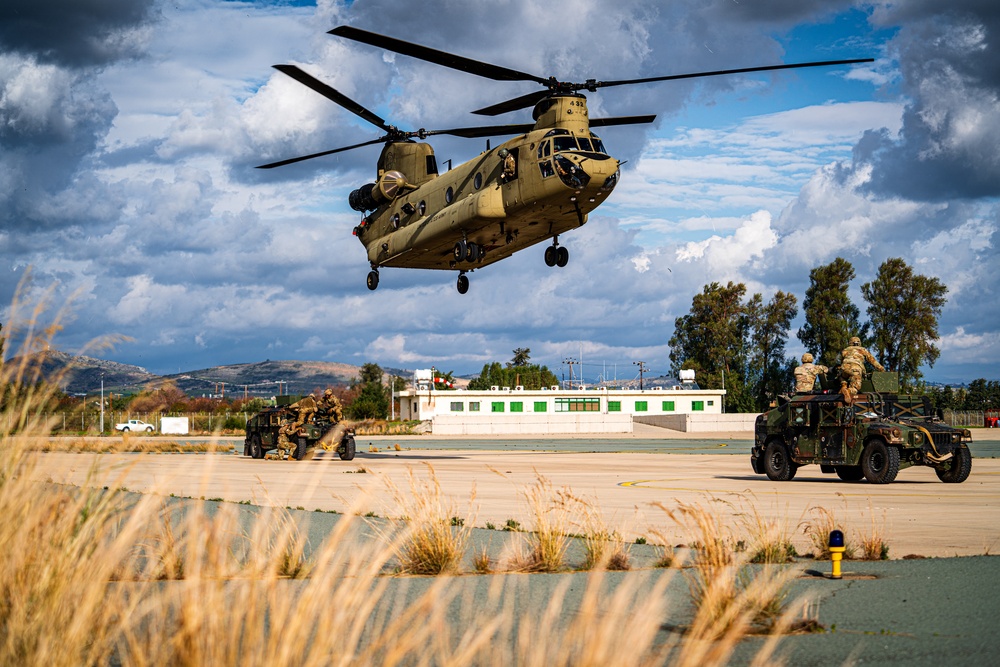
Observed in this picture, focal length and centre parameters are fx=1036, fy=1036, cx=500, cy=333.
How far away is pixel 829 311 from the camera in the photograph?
8362cm

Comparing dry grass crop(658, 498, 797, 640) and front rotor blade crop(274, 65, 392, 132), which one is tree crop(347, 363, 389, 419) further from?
dry grass crop(658, 498, 797, 640)

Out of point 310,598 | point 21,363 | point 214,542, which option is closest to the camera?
point 310,598

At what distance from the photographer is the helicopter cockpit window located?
2453 centimetres

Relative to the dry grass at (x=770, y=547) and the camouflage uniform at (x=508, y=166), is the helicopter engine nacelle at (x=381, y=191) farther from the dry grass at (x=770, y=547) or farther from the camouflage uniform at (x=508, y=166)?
the dry grass at (x=770, y=547)

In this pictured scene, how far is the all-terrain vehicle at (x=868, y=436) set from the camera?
2006 centimetres

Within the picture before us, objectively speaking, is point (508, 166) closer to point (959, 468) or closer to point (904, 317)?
point (959, 468)

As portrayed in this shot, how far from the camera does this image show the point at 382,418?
105m

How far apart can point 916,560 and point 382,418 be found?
9645cm

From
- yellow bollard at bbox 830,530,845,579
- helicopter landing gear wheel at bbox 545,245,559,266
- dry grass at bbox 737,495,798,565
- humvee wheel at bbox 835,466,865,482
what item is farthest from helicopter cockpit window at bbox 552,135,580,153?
yellow bollard at bbox 830,530,845,579

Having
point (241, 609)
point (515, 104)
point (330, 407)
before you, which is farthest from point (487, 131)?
point (241, 609)

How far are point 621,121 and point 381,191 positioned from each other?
794 cm

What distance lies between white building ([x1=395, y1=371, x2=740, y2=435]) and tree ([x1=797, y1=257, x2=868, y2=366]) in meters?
9.98

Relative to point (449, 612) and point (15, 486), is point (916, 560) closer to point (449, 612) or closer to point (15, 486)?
point (449, 612)

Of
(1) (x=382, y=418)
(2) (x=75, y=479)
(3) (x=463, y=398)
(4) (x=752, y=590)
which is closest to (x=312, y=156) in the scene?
(2) (x=75, y=479)
